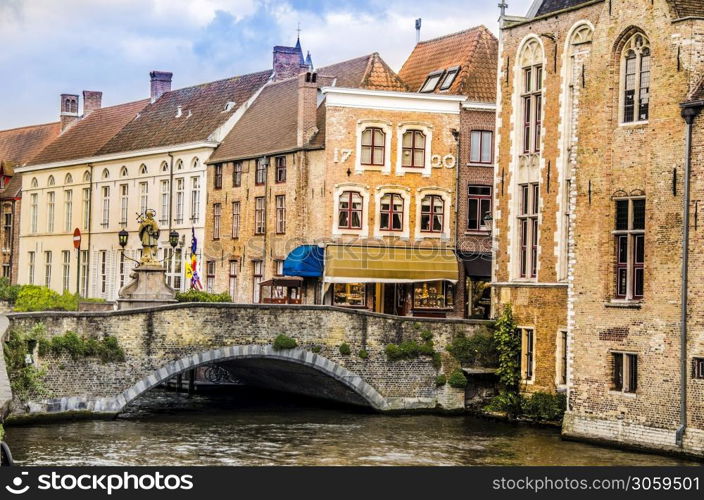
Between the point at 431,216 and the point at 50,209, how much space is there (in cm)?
2414

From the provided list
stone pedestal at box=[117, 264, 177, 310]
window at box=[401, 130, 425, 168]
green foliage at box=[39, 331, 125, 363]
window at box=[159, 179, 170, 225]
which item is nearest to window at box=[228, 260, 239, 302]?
window at box=[159, 179, 170, 225]

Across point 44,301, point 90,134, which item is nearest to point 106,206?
point 90,134

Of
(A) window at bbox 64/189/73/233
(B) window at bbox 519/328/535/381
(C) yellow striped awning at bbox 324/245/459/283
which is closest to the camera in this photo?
(B) window at bbox 519/328/535/381

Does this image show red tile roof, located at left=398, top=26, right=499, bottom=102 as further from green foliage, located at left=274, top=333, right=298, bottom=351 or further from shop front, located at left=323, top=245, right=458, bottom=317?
green foliage, located at left=274, top=333, right=298, bottom=351

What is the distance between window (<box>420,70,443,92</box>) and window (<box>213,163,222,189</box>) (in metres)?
8.20

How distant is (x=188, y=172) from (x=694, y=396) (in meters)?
A: 29.4

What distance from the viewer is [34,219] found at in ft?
220

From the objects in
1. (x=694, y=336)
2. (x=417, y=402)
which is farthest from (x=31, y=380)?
(x=694, y=336)

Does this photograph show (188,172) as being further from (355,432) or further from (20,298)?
(355,432)

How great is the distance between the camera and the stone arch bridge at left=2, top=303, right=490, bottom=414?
34.3 m

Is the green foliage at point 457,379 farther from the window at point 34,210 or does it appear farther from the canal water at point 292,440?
the window at point 34,210

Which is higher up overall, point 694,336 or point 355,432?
point 694,336

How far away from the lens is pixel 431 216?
4697 centimetres
